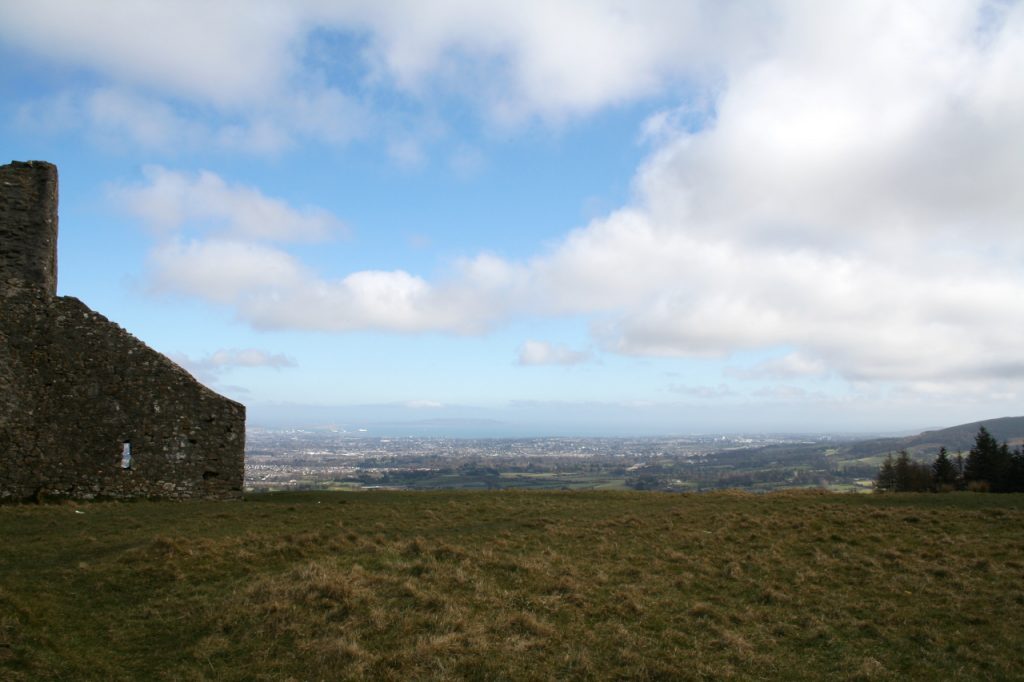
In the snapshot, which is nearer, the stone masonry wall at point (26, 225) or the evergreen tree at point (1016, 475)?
the stone masonry wall at point (26, 225)

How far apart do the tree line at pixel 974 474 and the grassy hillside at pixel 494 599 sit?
23897 millimetres

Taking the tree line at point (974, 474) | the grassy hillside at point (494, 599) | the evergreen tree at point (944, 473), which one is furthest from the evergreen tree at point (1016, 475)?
the grassy hillside at point (494, 599)

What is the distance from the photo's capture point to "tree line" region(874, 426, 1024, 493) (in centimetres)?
3741

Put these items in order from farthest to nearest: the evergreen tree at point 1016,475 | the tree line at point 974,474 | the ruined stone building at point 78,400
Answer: the tree line at point 974,474, the evergreen tree at point 1016,475, the ruined stone building at point 78,400

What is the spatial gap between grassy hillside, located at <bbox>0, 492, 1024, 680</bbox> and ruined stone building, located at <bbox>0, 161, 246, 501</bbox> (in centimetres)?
278

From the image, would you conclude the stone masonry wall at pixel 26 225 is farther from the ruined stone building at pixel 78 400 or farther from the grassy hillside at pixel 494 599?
the grassy hillside at pixel 494 599

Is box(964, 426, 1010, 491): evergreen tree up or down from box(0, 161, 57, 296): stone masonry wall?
down

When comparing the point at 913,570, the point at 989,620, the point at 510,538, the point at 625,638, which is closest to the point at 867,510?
the point at 913,570

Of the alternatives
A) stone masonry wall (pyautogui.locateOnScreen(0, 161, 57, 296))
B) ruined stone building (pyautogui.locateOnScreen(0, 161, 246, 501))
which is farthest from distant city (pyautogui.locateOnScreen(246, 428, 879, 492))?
stone masonry wall (pyautogui.locateOnScreen(0, 161, 57, 296))

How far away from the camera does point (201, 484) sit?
23109mm

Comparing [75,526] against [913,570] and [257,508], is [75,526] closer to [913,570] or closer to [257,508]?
[257,508]

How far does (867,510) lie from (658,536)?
36.0ft

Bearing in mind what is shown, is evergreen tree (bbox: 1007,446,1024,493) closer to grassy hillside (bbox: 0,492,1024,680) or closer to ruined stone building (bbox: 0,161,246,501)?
grassy hillside (bbox: 0,492,1024,680)

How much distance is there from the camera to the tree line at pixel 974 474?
37.4 metres
